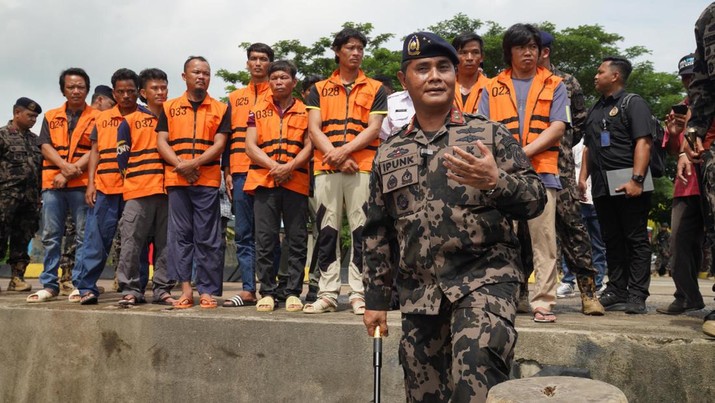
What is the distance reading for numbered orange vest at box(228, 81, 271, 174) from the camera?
22.0ft

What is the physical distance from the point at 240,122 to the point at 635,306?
395 cm

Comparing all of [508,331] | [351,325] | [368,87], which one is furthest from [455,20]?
[508,331]

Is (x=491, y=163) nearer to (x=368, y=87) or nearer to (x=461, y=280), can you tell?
(x=461, y=280)

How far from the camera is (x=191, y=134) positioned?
21.4 feet

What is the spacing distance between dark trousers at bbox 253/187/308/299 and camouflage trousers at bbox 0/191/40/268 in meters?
4.00

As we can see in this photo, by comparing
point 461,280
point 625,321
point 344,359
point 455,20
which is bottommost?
point 344,359

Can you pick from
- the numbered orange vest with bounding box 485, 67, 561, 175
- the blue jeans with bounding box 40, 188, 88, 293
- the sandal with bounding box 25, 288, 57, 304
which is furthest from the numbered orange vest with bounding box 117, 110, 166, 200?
the numbered orange vest with bounding box 485, 67, 561, 175

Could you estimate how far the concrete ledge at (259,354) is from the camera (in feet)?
13.4

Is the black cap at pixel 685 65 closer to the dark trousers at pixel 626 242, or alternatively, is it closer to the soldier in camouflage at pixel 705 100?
the dark trousers at pixel 626 242

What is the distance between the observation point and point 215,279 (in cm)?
641

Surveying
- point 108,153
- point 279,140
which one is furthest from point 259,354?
point 108,153

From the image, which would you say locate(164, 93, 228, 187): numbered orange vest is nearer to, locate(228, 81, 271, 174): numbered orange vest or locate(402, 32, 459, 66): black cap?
locate(228, 81, 271, 174): numbered orange vest

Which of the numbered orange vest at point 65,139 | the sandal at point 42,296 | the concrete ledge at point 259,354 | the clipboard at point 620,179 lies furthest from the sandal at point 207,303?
the clipboard at point 620,179

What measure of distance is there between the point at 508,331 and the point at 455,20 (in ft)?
84.2
